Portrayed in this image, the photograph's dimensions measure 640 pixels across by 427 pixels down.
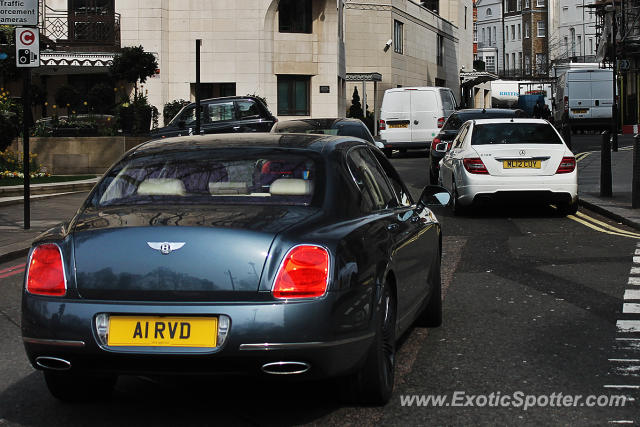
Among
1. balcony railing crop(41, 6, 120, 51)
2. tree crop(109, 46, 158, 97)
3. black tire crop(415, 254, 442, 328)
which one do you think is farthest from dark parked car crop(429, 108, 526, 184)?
balcony railing crop(41, 6, 120, 51)

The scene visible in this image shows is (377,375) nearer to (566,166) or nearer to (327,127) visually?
(566,166)

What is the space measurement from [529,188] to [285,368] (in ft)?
35.0

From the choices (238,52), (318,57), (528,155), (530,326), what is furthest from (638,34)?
(530,326)

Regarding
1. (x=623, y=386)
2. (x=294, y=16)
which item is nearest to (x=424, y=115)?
(x=294, y=16)

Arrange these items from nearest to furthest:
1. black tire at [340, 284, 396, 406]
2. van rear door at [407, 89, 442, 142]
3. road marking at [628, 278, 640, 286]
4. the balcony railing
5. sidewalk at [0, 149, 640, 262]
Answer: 1. black tire at [340, 284, 396, 406]
2. road marking at [628, 278, 640, 286]
3. sidewalk at [0, 149, 640, 262]
4. van rear door at [407, 89, 442, 142]
5. the balcony railing

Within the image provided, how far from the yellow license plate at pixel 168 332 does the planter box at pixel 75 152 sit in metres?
20.6

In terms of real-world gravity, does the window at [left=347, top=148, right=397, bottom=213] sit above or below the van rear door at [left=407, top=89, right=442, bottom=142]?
below

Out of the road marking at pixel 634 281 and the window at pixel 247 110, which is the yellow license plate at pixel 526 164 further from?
the window at pixel 247 110

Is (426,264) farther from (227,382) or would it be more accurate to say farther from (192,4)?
(192,4)

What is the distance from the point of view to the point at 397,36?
6469 cm

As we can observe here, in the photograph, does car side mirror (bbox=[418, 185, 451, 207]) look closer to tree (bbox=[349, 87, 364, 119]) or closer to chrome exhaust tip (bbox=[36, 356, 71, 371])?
chrome exhaust tip (bbox=[36, 356, 71, 371])

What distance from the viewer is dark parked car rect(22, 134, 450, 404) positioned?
4.59m

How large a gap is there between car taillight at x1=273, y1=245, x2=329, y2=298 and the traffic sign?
382 inches

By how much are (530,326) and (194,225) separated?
337cm
